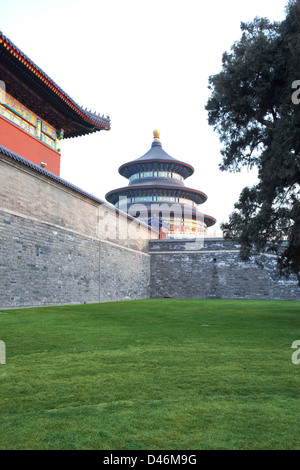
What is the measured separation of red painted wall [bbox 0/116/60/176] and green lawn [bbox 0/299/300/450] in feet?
32.1

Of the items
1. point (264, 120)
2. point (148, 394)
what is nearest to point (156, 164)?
point (264, 120)

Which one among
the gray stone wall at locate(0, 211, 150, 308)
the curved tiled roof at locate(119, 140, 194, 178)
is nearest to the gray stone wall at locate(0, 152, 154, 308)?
the gray stone wall at locate(0, 211, 150, 308)

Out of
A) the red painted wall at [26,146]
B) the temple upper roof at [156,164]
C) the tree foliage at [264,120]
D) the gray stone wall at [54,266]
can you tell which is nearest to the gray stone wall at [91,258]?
the gray stone wall at [54,266]

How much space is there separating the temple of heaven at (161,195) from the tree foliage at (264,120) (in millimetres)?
20336

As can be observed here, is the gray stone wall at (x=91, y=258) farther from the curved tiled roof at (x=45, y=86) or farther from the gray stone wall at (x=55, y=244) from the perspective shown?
the curved tiled roof at (x=45, y=86)

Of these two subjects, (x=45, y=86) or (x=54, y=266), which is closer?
(x=45, y=86)

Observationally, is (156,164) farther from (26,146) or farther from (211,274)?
(26,146)

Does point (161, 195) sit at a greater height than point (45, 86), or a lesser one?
greater

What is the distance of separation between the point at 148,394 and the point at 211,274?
2177cm

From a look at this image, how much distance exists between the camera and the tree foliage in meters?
8.63

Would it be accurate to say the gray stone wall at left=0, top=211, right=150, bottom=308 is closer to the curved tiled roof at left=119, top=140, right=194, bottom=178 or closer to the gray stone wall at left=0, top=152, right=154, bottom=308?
the gray stone wall at left=0, top=152, right=154, bottom=308

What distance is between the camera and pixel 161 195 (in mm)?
34000

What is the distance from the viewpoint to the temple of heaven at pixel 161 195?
33188mm
